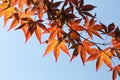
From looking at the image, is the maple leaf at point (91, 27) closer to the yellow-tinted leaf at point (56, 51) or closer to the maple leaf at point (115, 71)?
the yellow-tinted leaf at point (56, 51)

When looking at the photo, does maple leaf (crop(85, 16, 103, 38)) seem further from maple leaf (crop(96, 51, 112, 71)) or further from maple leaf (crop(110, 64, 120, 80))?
maple leaf (crop(110, 64, 120, 80))

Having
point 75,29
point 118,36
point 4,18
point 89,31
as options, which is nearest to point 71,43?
point 75,29

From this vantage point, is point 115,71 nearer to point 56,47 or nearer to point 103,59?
point 103,59

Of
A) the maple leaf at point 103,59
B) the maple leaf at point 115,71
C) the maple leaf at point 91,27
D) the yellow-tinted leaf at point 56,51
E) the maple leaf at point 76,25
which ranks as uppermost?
the maple leaf at point 76,25

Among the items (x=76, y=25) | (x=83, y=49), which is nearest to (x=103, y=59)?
(x=83, y=49)

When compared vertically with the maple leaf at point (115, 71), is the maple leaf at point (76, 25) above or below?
above

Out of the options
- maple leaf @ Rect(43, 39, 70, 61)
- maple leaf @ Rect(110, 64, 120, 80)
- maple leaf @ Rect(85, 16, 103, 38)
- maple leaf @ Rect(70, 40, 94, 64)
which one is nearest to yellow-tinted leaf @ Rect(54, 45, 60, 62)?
maple leaf @ Rect(43, 39, 70, 61)

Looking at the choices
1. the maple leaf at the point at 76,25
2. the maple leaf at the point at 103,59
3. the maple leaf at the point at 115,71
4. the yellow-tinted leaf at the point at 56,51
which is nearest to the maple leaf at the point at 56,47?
the yellow-tinted leaf at the point at 56,51

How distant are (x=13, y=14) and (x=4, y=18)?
172 mm

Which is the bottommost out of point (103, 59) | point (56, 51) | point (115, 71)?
point (115, 71)

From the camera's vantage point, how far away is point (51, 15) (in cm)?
168

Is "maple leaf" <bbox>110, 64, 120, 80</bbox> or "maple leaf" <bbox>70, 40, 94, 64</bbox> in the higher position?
"maple leaf" <bbox>70, 40, 94, 64</bbox>

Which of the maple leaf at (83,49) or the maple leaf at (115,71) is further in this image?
the maple leaf at (115,71)

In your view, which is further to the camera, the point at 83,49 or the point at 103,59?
the point at 103,59
